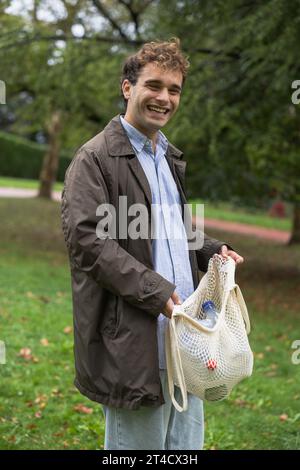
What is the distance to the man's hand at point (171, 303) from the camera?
243 centimetres

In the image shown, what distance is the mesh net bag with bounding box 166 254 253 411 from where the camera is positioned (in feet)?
8.03

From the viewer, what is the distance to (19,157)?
3434cm

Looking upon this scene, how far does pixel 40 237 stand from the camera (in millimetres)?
14766

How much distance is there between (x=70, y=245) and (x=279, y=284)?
9169 millimetres

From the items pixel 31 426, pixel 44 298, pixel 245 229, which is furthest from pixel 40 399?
pixel 245 229

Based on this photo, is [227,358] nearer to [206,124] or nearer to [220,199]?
[206,124]

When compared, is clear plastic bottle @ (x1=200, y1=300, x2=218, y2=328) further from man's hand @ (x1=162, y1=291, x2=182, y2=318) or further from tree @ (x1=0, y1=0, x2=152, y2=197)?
tree @ (x1=0, y1=0, x2=152, y2=197)

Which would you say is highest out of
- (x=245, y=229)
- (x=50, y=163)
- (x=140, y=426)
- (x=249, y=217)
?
(x=50, y=163)

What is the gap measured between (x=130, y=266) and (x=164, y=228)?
32cm

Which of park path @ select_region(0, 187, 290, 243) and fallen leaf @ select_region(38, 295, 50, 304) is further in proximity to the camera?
park path @ select_region(0, 187, 290, 243)
